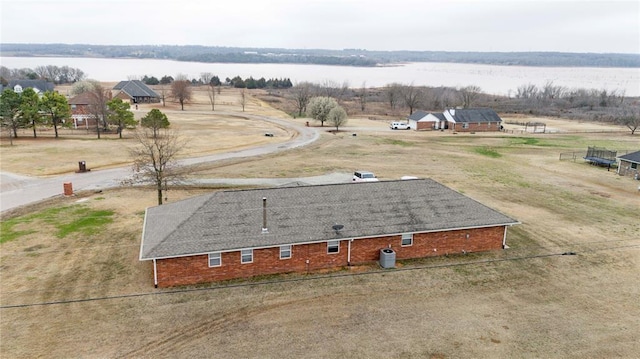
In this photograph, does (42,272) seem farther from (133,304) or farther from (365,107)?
(365,107)

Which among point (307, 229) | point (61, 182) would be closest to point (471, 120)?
point (307, 229)

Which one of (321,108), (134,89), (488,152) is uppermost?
(134,89)

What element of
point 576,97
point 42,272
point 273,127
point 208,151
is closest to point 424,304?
point 42,272

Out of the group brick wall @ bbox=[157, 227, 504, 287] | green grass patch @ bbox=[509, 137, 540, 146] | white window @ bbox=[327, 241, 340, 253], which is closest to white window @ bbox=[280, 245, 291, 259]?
brick wall @ bbox=[157, 227, 504, 287]

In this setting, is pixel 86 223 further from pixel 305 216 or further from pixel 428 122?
pixel 428 122

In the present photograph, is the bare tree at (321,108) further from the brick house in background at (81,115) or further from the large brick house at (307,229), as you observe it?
the large brick house at (307,229)

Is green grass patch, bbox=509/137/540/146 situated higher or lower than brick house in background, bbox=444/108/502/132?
lower

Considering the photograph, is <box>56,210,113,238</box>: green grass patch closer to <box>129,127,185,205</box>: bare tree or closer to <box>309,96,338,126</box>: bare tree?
<box>129,127,185,205</box>: bare tree
